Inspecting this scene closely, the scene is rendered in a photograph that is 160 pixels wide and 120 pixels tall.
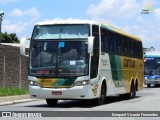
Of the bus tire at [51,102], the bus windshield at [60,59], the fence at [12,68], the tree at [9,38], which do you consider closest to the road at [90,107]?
the bus tire at [51,102]

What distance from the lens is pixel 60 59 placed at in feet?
60.7

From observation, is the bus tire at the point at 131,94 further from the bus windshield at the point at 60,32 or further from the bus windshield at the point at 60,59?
the bus windshield at the point at 60,59

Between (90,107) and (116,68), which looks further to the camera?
(116,68)

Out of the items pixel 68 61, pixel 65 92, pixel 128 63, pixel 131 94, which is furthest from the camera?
pixel 131 94

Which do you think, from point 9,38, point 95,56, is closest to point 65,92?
point 95,56

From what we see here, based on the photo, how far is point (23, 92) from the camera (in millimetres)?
28391

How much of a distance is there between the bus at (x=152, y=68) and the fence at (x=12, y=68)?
14.9 m

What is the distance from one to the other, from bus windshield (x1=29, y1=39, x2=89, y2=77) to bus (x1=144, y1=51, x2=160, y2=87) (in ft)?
87.8

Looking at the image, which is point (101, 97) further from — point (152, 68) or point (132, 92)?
point (152, 68)

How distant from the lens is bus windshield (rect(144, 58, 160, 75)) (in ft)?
146

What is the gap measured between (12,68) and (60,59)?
1363cm

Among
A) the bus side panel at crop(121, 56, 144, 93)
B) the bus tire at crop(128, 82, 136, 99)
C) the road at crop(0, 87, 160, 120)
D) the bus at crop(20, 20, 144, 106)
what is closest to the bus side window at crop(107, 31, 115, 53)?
the bus at crop(20, 20, 144, 106)

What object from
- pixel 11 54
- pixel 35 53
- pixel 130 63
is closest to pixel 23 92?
pixel 11 54

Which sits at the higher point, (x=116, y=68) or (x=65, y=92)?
(x=116, y=68)
